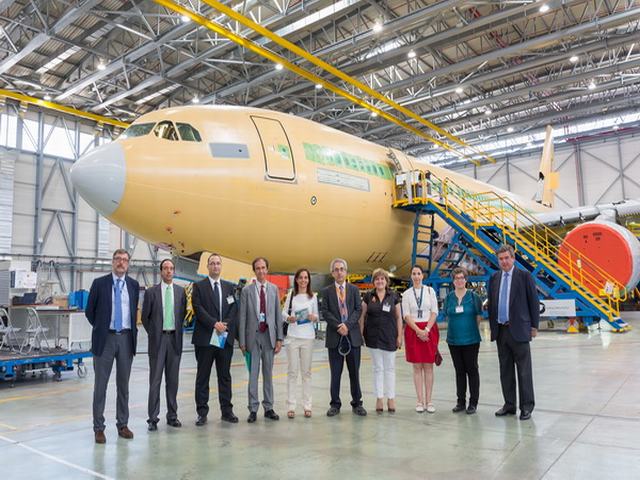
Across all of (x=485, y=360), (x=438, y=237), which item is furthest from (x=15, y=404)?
(x=438, y=237)

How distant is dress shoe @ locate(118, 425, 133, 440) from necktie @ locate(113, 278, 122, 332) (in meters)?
0.86

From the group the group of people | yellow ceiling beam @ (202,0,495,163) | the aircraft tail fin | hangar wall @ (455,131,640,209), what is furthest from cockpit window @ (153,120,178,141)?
hangar wall @ (455,131,640,209)

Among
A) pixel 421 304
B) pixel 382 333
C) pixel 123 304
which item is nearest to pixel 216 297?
pixel 123 304

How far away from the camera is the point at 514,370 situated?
503 centimetres

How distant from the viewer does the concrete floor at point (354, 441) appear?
344 cm

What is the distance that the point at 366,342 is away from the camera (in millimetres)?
5367

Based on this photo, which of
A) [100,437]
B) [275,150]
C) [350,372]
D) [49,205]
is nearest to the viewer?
[100,437]

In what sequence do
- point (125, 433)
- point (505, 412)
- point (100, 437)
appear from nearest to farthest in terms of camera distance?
1. point (100, 437)
2. point (125, 433)
3. point (505, 412)

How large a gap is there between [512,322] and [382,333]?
51.1 inches

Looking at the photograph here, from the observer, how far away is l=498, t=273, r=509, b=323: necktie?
517 centimetres

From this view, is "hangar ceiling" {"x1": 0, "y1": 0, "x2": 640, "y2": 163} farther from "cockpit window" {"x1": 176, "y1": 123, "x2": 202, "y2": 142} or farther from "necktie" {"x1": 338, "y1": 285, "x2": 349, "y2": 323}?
"necktie" {"x1": 338, "y1": 285, "x2": 349, "y2": 323}

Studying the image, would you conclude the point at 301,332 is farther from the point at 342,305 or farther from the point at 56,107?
the point at 56,107

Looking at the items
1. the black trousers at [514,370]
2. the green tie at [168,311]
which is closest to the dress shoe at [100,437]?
the green tie at [168,311]

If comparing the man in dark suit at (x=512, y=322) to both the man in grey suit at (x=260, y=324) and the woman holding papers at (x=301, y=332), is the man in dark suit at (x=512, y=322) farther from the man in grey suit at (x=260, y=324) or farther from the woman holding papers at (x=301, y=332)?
the man in grey suit at (x=260, y=324)
